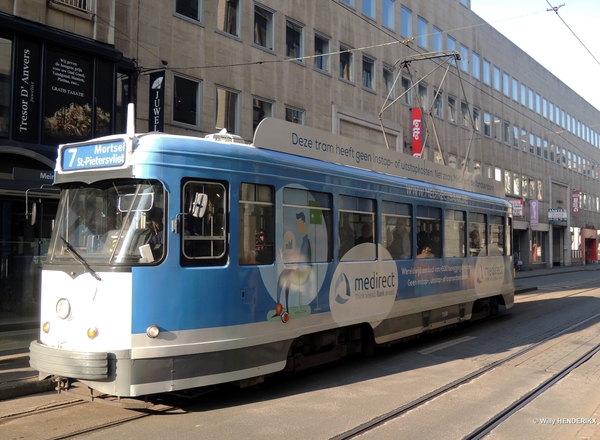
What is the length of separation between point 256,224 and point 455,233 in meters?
5.72

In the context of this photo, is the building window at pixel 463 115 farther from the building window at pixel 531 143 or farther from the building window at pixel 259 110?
the building window at pixel 259 110

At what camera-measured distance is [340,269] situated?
802cm

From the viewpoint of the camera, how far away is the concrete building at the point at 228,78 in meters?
12.1

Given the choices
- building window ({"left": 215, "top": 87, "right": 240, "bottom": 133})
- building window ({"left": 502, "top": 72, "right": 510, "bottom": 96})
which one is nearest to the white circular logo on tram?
building window ({"left": 215, "top": 87, "right": 240, "bottom": 133})

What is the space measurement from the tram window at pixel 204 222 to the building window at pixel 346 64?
17.7 m

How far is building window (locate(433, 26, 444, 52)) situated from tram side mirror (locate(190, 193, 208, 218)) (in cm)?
2669

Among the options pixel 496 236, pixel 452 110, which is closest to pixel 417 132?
pixel 452 110

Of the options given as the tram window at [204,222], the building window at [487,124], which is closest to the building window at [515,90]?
the building window at [487,124]

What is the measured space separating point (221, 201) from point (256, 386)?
254 centimetres

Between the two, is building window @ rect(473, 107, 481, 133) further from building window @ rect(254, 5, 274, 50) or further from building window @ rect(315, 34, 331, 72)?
building window @ rect(254, 5, 274, 50)

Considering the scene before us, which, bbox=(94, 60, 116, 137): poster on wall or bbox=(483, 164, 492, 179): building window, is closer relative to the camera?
bbox=(94, 60, 116, 137): poster on wall

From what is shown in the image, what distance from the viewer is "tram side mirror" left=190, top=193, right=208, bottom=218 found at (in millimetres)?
6082

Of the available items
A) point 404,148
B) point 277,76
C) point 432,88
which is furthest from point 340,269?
point 432,88

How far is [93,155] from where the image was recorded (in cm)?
630
